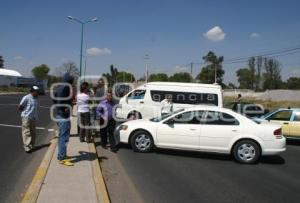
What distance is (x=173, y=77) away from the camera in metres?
118

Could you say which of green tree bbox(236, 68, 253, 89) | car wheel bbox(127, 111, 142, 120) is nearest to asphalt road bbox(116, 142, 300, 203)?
car wheel bbox(127, 111, 142, 120)

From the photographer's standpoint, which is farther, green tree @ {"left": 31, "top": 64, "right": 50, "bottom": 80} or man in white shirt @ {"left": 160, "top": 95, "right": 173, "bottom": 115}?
green tree @ {"left": 31, "top": 64, "right": 50, "bottom": 80}

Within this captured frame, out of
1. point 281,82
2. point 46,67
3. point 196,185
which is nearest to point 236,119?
point 196,185

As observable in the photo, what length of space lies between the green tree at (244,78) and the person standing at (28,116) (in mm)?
111597

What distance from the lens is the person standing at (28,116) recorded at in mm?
9852

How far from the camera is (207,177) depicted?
820cm

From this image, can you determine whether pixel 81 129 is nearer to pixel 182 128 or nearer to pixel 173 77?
pixel 182 128

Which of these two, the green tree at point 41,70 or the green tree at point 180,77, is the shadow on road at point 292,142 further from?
the green tree at point 41,70

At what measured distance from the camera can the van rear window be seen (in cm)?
1836

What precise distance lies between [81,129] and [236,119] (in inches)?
174

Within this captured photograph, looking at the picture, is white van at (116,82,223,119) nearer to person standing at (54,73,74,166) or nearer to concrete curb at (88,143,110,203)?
person standing at (54,73,74,166)

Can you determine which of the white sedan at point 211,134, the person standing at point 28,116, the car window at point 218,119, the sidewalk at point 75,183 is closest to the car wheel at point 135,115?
the white sedan at point 211,134

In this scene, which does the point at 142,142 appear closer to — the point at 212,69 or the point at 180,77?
the point at 212,69

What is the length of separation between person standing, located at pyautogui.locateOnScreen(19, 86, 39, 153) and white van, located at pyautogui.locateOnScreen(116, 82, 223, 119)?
8.51 m
